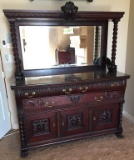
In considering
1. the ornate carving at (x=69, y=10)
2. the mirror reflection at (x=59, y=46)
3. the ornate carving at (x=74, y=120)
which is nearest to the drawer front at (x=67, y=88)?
the ornate carving at (x=74, y=120)

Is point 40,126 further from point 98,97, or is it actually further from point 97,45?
point 97,45

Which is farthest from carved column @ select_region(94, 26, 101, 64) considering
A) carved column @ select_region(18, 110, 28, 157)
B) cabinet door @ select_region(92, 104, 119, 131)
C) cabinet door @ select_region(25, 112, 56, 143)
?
carved column @ select_region(18, 110, 28, 157)

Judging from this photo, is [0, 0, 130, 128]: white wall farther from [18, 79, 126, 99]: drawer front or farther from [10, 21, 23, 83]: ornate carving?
[18, 79, 126, 99]: drawer front

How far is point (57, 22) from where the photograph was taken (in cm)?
216

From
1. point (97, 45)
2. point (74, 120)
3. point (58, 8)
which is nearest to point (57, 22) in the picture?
point (58, 8)

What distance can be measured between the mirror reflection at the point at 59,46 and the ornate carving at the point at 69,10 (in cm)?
29

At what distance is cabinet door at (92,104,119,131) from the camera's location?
2109mm

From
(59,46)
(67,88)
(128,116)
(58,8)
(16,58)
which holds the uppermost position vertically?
(58,8)

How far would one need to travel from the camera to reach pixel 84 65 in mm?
2408

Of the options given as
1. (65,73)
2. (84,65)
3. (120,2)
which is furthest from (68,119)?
(120,2)

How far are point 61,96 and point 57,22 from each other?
102 centimetres

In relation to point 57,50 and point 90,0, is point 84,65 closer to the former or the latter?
point 57,50

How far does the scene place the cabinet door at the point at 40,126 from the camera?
6.25 feet

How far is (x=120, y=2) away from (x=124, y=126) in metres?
1.94
